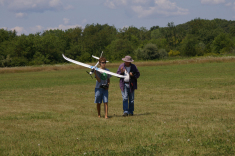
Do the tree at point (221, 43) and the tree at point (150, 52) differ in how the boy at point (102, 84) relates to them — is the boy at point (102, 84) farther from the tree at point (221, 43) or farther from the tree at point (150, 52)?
the tree at point (221, 43)

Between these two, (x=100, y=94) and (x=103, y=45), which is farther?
(x=103, y=45)

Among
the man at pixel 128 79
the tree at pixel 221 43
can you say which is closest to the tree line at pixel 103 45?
the tree at pixel 221 43

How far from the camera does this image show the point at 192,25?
151 meters

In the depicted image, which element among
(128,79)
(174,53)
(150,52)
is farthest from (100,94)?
(174,53)

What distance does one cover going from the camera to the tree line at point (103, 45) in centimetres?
9766

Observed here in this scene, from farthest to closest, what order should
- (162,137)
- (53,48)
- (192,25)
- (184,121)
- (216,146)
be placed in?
(192,25), (53,48), (184,121), (162,137), (216,146)

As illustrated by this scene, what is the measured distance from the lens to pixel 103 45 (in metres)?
126

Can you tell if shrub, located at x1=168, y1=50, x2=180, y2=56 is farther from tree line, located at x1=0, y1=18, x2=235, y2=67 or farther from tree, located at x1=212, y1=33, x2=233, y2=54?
tree, located at x1=212, y1=33, x2=233, y2=54

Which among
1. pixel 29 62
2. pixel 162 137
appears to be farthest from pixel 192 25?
pixel 162 137

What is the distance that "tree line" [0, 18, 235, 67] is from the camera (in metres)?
97.7

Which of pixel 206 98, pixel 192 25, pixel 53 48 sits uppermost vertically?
pixel 192 25

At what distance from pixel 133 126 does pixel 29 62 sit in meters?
95.0

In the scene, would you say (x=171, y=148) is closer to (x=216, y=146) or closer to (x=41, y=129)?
(x=216, y=146)

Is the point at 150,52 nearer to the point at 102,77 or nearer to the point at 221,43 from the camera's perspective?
the point at 221,43
